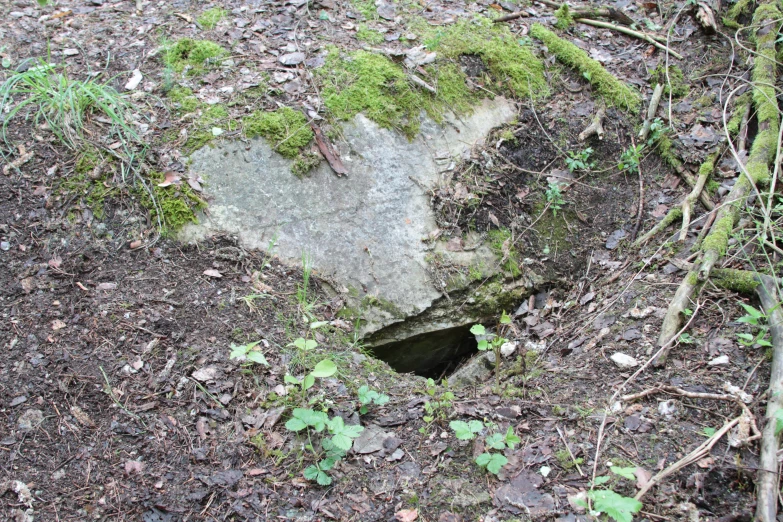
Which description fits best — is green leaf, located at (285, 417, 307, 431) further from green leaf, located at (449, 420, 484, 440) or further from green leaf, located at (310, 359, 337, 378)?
green leaf, located at (449, 420, 484, 440)

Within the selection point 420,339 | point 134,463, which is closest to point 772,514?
point 420,339

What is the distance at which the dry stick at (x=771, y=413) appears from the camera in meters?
2.18

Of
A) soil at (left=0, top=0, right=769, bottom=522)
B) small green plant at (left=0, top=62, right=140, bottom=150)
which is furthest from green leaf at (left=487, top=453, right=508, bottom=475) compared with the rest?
small green plant at (left=0, top=62, right=140, bottom=150)

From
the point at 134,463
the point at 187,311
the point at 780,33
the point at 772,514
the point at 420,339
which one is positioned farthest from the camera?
the point at 780,33

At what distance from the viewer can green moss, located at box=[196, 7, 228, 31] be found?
4.49 metres

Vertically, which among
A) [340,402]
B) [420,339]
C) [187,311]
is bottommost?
[420,339]

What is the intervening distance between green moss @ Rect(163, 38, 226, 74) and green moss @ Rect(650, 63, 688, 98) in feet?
11.7

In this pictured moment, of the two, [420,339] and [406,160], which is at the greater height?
[406,160]

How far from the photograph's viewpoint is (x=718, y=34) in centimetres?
472

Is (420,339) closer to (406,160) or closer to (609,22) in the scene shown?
(406,160)

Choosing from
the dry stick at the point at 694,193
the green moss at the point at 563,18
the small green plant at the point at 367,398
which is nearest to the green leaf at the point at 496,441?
the small green plant at the point at 367,398

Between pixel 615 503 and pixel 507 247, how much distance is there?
2.16 m

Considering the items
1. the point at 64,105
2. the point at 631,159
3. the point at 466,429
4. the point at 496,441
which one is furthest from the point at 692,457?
the point at 64,105

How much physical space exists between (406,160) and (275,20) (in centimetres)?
177
